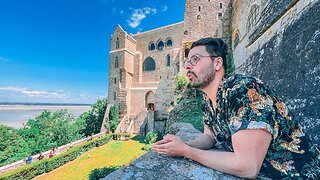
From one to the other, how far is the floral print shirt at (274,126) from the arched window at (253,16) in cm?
1010

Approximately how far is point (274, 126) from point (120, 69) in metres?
31.0

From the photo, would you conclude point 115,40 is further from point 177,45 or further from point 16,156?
point 16,156

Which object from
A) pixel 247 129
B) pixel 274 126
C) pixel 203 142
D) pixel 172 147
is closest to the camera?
pixel 247 129

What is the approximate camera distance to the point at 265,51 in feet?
14.8

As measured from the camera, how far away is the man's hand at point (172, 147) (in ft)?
5.25

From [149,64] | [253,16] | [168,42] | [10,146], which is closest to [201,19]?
[253,16]

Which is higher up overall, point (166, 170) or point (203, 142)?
point (203, 142)

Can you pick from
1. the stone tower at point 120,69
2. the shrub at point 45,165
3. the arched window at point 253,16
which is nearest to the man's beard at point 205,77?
the arched window at point 253,16

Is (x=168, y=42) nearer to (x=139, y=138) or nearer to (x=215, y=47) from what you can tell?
(x=139, y=138)

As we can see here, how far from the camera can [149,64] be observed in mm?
32750

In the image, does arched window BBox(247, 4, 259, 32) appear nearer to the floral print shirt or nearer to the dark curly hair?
the dark curly hair

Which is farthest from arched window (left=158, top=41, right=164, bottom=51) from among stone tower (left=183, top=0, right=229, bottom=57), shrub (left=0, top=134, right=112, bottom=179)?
shrub (left=0, top=134, right=112, bottom=179)

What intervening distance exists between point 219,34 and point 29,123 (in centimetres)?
2412

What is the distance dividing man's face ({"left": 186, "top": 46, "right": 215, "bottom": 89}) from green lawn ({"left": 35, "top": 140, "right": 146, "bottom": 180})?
468 inches
